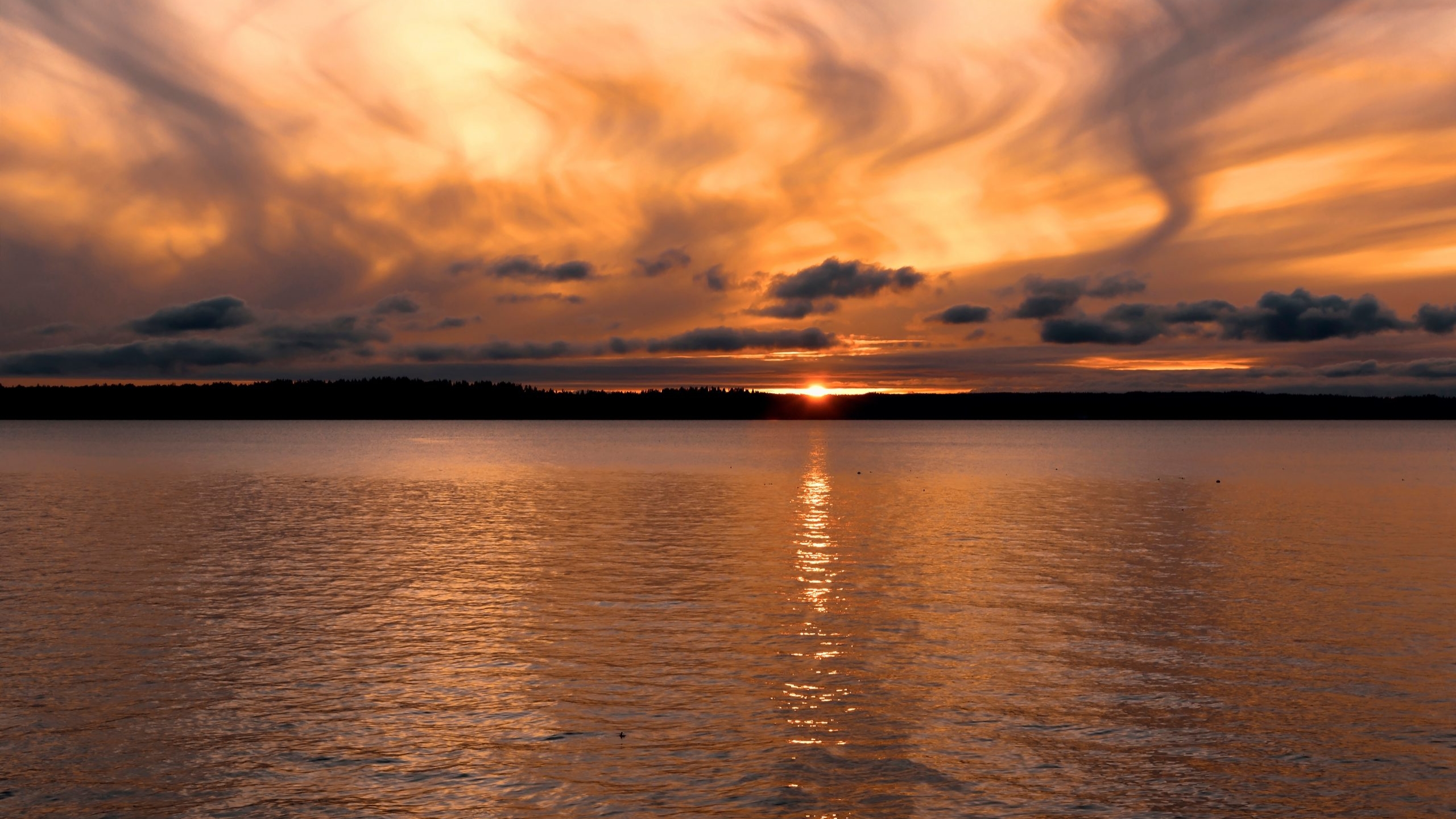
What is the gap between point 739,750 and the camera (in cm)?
1655

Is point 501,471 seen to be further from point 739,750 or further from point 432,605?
point 739,750

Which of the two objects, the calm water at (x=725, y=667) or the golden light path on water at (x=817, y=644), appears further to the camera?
the golden light path on water at (x=817, y=644)

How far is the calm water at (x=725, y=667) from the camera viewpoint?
592 inches

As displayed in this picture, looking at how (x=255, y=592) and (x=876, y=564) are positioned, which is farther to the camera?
(x=876, y=564)

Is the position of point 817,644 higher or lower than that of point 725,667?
lower

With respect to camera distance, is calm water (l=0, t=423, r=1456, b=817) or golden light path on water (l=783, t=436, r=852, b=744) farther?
golden light path on water (l=783, t=436, r=852, b=744)

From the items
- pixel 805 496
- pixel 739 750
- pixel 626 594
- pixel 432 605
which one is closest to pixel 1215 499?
pixel 805 496

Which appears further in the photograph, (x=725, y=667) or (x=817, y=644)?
(x=817, y=644)

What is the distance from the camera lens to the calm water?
15047 millimetres

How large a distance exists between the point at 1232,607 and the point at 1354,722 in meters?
11.3

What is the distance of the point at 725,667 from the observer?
2194 cm

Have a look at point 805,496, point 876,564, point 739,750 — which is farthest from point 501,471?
point 739,750

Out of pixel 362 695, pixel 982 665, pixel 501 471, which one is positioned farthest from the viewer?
pixel 501 471

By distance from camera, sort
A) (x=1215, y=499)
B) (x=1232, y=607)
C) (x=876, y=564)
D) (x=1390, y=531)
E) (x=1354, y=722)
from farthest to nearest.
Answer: (x=1215, y=499) < (x=1390, y=531) < (x=876, y=564) < (x=1232, y=607) < (x=1354, y=722)
